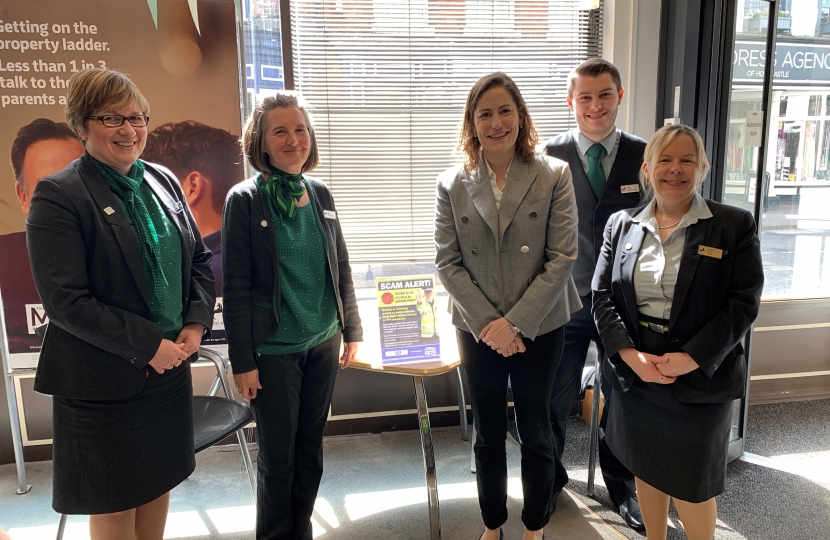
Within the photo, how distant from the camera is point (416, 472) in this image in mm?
2527

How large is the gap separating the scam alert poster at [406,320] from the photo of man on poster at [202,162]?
0.84 m

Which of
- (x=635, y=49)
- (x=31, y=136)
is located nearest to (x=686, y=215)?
(x=635, y=49)

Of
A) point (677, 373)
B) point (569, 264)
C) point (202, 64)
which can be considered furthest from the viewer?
point (202, 64)

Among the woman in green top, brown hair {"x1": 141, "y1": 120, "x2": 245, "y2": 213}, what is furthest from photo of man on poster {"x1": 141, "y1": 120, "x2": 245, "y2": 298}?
the woman in green top

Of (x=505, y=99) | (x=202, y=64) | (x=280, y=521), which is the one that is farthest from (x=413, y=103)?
(x=280, y=521)

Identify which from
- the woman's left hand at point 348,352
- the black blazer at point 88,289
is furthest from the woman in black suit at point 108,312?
the woman's left hand at point 348,352

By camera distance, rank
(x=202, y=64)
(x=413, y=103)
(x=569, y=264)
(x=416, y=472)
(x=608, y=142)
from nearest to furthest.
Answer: (x=569, y=264) < (x=608, y=142) < (x=202, y=64) < (x=416, y=472) < (x=413, y=103)

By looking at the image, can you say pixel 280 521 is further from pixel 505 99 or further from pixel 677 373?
pixel 505 99

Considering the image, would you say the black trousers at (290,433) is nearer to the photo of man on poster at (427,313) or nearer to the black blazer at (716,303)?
the photo of man on poster at (427,313)

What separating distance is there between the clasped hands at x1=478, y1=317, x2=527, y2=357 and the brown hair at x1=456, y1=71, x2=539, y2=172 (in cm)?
50

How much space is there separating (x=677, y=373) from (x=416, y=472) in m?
1.43

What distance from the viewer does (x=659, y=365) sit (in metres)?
1.53

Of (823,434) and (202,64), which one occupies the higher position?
(202,64)

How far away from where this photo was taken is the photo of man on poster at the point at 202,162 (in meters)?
2.27
